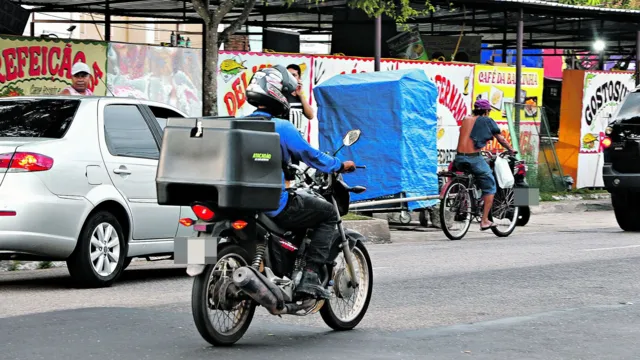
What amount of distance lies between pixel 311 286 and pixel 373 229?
833 centimetres

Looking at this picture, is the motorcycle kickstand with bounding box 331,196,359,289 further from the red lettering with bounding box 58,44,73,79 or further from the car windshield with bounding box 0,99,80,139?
the red lettering with bounding box 58,44,73,79

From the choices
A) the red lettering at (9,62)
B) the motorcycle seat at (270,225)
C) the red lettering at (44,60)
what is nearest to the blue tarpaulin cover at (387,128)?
the red lettering at (44,60)

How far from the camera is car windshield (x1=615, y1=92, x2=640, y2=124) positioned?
16.0 m

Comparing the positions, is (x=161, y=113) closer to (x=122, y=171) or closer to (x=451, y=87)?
(x=122, y=171)

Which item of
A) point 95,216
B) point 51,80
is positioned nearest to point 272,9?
point 51,80

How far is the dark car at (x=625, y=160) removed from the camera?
15.9 metres

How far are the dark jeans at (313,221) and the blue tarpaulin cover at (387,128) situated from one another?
382 inches

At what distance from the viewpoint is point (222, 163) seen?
6.80 meters

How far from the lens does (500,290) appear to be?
10.1 metres

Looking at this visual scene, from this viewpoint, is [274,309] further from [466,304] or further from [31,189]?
[31,189]

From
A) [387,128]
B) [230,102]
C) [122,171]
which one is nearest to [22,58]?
[230,102]

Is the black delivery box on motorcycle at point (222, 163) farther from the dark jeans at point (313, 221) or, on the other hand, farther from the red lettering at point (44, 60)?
the red lettering at point (44, 60)

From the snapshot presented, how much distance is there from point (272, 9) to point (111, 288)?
51.3ft

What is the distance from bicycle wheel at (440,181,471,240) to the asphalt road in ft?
8.04
